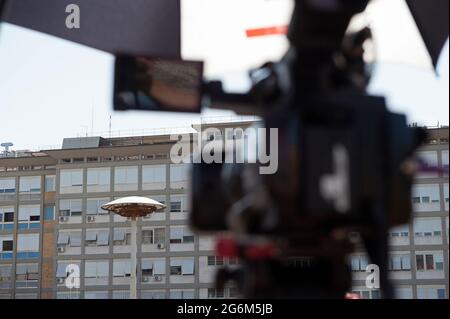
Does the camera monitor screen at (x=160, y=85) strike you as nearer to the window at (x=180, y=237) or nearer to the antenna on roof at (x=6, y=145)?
the window at (x=180, y=237)

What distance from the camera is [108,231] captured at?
183 feet

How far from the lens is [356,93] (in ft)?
5.19

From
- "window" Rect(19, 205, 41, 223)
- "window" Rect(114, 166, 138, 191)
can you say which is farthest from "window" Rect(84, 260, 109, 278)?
"window" Rect(19, 205, 41, 223)

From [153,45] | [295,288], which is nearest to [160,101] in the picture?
[295,288]

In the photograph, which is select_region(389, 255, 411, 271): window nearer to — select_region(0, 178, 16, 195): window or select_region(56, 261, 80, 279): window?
select_region(56, 261, 80, 279): window

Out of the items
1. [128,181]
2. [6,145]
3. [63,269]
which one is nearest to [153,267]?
[128,181]

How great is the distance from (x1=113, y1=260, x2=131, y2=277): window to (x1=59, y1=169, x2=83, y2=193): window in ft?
22.1

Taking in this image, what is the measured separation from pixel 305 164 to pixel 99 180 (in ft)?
187

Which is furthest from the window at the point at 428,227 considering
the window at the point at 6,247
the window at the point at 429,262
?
the window at the point at 6,247

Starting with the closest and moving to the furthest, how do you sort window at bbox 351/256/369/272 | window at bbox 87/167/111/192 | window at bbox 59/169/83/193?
window at bbox 351/256/369/272 → window at bbox 87/167/111/192 → window at bbox 59/169/83/193

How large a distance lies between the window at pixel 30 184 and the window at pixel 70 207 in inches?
122

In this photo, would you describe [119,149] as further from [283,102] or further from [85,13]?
[283,102]

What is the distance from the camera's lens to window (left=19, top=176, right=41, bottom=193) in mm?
59562

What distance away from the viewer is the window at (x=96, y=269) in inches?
2180
